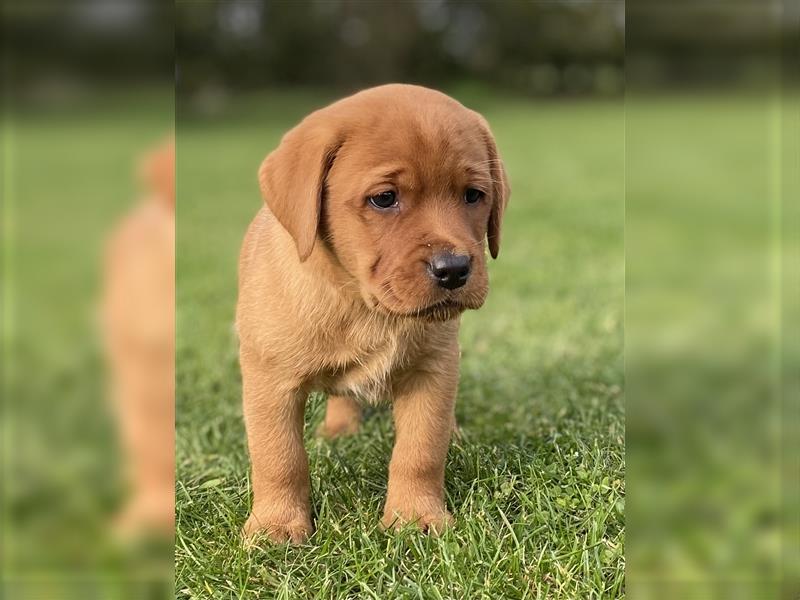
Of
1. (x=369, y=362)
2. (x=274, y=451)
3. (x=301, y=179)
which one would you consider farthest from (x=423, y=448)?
(x=301, y=179)

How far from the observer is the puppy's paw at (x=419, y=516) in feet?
9.64

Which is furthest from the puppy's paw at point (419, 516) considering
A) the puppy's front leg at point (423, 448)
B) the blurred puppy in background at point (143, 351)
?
the blurred puppy in background at point (143, 351)

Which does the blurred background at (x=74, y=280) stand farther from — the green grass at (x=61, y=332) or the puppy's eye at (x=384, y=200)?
the puppy's eye at (x=384, y=200)

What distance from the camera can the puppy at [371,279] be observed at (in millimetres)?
2574

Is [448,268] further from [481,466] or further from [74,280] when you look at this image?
[74,280]

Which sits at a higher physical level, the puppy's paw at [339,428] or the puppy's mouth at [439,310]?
the puppy's mouth at [439,310]

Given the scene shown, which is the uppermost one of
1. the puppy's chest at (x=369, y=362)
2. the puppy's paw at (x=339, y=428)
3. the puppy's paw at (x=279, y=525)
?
the puppy's chest at (x=369, y=362)

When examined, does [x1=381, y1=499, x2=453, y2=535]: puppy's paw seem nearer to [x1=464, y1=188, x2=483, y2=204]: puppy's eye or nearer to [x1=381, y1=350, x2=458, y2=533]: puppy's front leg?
[x1=381, y1=350, x2=458, y2=533]: puppy's front leg

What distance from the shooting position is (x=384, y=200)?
2627mm

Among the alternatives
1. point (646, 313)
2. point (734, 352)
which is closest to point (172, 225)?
point (646, 313)

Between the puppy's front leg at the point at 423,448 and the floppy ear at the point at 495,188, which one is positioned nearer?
the floppy ear at the point at 495,188

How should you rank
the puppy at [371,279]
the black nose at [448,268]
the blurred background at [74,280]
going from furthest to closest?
the puppy at [371,279] → the black nose at [448,268] → the blurred background at [74,280]

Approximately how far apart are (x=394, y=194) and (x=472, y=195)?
292 mm

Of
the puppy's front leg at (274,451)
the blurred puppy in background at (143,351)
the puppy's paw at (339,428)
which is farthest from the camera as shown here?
the puppy's paw at (339,428)
